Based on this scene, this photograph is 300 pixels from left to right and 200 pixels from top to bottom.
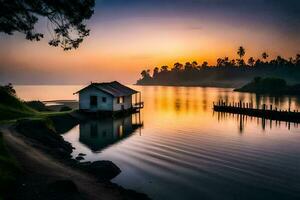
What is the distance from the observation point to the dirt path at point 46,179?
57.7ft

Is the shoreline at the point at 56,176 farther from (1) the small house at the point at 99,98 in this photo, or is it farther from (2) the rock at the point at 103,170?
(1) the small house at the point at 99,98

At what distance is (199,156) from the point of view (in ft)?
114

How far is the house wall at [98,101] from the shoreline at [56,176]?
31198 mm

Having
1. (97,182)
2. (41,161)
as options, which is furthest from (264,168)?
(41,161)

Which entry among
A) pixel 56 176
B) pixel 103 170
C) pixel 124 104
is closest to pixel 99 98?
pixel 124 104

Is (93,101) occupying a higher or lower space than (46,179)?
higher

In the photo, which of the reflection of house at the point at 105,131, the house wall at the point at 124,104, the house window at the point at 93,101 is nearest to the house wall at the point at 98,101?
the house window at the point at 93,101

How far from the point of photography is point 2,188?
16.3m

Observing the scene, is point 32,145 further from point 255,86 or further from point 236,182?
point 255,86

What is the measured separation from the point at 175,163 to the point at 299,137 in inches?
1006

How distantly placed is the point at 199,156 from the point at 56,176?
57.8 feet

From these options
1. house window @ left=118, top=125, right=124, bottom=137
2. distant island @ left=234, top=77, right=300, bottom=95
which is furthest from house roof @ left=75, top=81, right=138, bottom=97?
distant island @ left=234, top=77, right=300, bottom=95

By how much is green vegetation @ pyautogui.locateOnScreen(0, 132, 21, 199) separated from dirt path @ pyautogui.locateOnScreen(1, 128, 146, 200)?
0.50 meters

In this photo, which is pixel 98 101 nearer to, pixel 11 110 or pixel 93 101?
pixel 93 101
